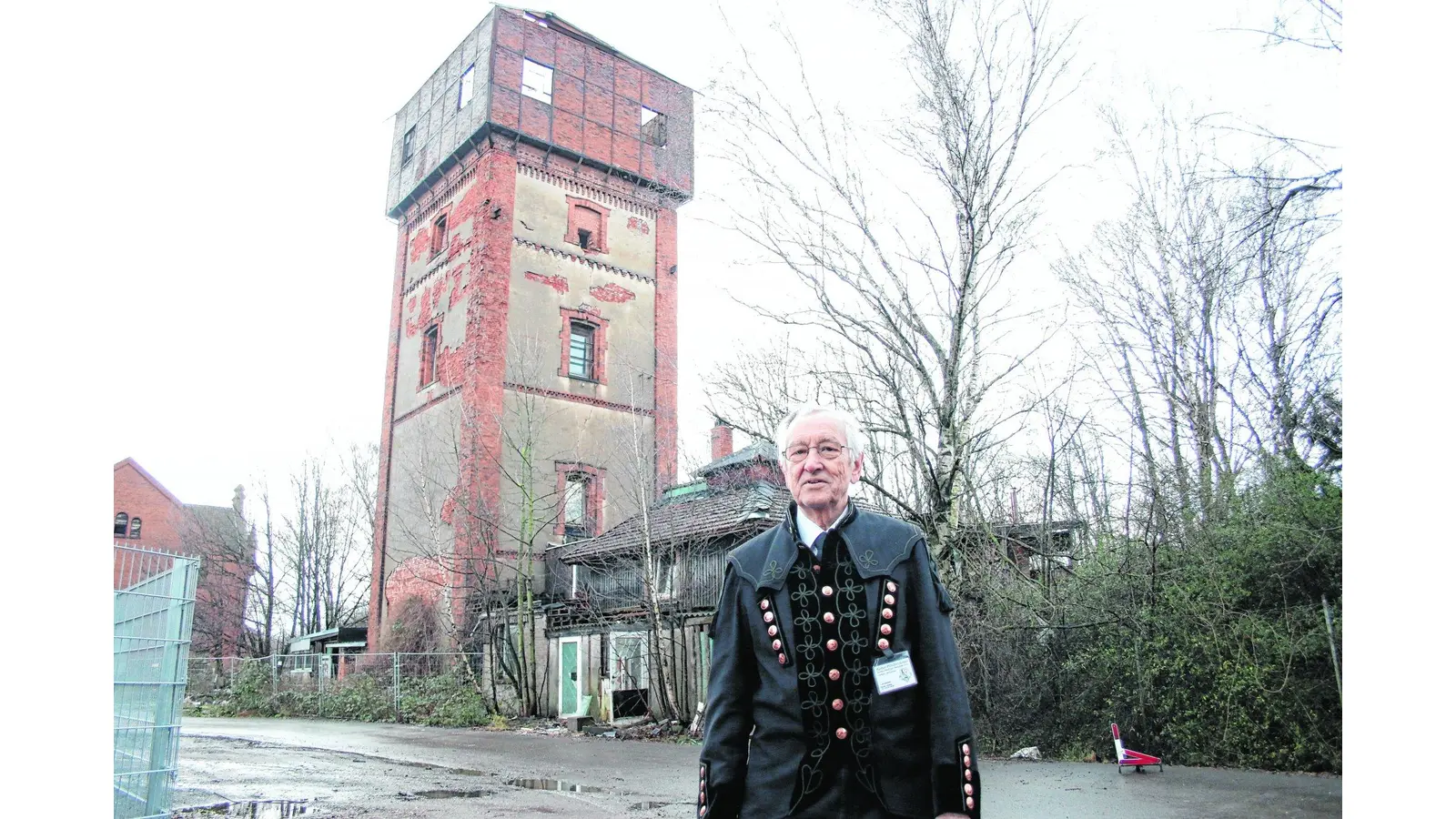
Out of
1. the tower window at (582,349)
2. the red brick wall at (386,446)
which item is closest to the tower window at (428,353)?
the red brick wall at (386,446)

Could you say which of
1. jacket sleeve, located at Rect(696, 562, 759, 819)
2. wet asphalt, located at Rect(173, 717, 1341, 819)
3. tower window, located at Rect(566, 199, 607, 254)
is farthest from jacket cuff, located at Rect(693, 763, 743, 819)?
tower window, located at Rect(566, 199, 607, 254)

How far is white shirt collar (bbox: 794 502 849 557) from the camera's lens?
6.59 feet

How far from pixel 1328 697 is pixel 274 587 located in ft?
87.8

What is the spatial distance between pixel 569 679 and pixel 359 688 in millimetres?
5036

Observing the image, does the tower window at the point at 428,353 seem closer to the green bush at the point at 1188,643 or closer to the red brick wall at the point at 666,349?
the red brick wall at the point at 666,349

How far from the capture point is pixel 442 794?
626 cm

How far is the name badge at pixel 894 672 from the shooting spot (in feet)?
5.95

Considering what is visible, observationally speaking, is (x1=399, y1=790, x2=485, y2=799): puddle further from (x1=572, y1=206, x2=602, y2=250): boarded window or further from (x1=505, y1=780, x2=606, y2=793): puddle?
(x1=572, y1=206, x2=602, y2=250): boarded window

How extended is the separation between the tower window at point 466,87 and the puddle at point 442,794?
50.5 ft

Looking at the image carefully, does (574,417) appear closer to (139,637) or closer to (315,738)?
(315,738)

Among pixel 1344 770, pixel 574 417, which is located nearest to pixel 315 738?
pixel 574 417

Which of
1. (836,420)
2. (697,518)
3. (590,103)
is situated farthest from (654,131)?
(836,420)

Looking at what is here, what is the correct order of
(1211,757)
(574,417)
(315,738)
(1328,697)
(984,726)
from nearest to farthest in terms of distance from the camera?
(1328,697)
(1211,757)
(984,726)
(315,738)
(574,417)

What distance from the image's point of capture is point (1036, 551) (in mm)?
7824
